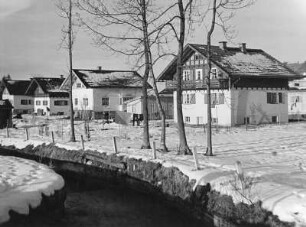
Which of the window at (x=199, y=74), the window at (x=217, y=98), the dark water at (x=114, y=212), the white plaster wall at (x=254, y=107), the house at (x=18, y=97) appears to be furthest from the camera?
the house at (x=18, y=97)

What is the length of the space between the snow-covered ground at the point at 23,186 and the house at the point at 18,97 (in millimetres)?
59698

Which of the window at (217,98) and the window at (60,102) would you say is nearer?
the window at (217,98)

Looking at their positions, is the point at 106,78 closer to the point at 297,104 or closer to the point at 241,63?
the point at 241,63

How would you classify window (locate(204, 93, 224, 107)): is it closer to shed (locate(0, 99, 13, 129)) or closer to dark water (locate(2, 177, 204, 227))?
shed (locate(0, 99, 13, 129))

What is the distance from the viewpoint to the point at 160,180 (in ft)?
53.0

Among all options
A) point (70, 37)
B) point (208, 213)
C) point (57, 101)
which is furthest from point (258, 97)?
point (57, 101)

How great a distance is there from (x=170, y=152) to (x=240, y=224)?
9862 mm

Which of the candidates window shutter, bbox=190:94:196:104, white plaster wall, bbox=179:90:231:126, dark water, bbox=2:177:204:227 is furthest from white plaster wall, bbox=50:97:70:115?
dark water, bbox=2:177:204:227

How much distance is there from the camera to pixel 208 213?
41.8ft

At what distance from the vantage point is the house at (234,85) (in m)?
37.9

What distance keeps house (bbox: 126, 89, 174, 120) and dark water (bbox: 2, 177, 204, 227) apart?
32580 mm

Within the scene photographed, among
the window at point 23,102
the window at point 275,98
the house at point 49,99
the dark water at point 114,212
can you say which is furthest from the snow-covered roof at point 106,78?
the dark water at point 114,212

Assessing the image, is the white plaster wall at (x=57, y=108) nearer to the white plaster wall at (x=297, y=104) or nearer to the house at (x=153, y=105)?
the house at (x=153, y=105)

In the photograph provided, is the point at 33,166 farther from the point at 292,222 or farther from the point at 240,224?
the point at 292,222
